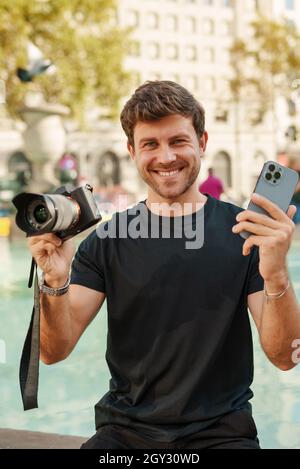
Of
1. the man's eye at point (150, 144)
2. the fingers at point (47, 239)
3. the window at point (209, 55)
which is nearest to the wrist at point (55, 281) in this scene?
the fingers at point (47, 239)

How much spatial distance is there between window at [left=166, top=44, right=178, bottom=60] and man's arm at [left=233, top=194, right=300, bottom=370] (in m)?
57.2

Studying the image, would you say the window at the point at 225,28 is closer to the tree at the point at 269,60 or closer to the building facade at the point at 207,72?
the building facade at the point at 207,72

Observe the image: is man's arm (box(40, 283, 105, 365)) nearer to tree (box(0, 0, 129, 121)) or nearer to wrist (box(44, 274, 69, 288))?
wrist (box(44, 274, 69, 288))

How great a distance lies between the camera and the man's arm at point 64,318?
2.45 metres

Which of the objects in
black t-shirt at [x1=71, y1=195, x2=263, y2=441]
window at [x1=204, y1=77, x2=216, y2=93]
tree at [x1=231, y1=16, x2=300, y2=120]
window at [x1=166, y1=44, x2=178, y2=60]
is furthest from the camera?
window at [x1=204, y1=77, x2=216, y2=93]

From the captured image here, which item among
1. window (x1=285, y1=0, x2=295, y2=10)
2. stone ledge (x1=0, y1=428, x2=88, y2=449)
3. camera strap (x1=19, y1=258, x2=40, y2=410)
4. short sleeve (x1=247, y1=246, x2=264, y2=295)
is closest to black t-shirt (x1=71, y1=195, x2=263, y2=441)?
short sleeve (x1=247, y1=246, x2=264, y2=295)

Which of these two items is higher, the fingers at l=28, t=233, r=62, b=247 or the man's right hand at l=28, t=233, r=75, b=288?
the fingers at l=28, t=233, r=62, b=247

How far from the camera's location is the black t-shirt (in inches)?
95.8

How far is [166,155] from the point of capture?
2568mm

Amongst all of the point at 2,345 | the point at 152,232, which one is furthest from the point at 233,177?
the point at 152,232

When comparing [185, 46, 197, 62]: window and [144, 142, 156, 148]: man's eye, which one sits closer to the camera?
[144, 142, 156, 148]: man's eye

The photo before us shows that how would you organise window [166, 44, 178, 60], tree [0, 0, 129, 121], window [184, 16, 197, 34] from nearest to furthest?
tree [0, 0, 129, 121]
window [166, 44, 178, 60]
window [184, 16, 197, 34]

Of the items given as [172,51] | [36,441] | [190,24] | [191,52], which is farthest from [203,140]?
[190,24]

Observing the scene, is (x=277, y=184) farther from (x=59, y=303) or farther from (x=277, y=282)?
(x=59, y=303)
